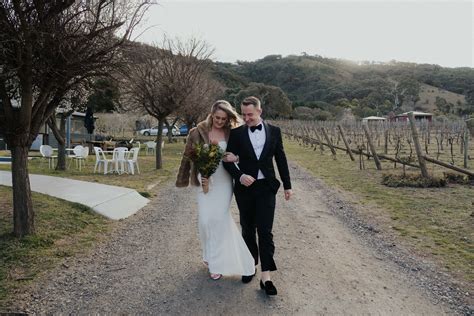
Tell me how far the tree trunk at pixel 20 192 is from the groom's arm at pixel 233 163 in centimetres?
300

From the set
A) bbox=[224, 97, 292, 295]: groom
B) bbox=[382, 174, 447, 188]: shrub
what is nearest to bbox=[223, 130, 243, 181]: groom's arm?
bbox=[224, 97, 292, 295]: groom

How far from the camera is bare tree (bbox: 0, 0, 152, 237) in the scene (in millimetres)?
4875

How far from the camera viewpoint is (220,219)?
168 inches

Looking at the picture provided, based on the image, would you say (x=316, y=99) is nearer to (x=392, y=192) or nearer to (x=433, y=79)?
(x=433, y=79)

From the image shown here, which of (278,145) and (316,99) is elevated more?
(316,99)

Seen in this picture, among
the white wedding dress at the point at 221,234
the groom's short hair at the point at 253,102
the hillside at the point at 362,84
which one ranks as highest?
the hillside at the point at 362,84

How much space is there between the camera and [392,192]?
10.5 metres

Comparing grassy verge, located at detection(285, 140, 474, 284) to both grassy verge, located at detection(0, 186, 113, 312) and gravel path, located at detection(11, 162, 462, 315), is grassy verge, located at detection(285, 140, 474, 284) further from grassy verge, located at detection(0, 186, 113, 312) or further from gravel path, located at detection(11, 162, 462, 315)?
grassy verge, located at detection(0, 186, 113, 312)

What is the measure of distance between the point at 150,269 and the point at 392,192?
295 inches

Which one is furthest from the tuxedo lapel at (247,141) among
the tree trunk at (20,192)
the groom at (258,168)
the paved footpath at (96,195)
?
the paved footpath at (96,195)

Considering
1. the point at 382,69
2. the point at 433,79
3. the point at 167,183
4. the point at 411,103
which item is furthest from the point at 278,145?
the point at 382,69

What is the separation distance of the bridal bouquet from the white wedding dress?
12 cm

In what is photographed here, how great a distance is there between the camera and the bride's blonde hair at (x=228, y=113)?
14.0 feet

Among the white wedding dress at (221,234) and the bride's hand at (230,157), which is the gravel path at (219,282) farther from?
the bride's hand at (230,157)
